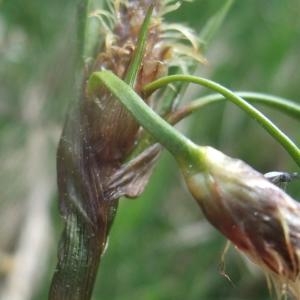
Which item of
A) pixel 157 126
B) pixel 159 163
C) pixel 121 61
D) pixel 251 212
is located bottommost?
pixel 251 212

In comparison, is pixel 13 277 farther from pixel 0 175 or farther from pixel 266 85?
pixel 266 85

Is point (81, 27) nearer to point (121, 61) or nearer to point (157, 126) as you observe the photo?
point (121, 61)

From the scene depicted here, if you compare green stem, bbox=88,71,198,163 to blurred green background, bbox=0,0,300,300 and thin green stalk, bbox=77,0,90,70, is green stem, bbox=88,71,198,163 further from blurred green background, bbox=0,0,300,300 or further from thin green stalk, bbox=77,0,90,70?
blurred green background, bbox=0,0,300,300

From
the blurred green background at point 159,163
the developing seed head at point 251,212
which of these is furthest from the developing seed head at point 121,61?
the blurred green background at point 159,163

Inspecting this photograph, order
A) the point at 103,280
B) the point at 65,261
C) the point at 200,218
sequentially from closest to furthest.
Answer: the point at 65,261 → the point at 103,280 → the point at 200,218

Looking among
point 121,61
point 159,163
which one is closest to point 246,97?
point 121,61

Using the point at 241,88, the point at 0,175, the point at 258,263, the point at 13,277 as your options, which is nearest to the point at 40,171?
the point at 0,175
